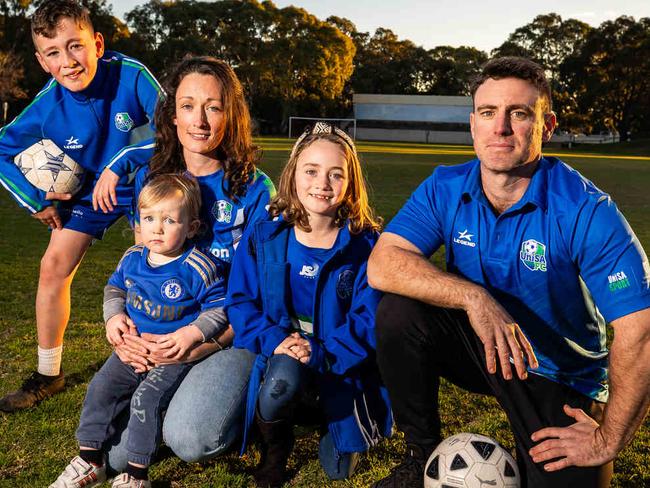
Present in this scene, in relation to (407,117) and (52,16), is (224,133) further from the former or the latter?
(407,117)

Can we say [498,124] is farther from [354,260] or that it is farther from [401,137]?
[401,137]

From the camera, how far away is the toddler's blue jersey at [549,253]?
2.46 metres

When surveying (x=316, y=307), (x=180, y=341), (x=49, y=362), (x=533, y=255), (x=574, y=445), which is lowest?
(x=49, y=362)

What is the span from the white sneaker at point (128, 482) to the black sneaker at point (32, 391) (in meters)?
1.09

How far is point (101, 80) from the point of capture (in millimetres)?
3812

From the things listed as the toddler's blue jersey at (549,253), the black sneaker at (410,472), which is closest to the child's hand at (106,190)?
the toddler's blue jersey at (549,253)

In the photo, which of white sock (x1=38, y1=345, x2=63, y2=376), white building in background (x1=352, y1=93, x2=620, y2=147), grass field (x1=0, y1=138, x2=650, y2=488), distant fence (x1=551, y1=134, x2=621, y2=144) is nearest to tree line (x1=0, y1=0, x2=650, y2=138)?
distant fence (x1=551, y1=134, x2=621, y2=144)

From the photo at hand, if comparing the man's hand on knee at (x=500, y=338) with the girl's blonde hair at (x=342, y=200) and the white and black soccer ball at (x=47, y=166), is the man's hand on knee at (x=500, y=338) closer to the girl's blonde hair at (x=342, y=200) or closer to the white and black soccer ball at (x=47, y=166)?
the girl's blonde hair at (x=342, y=200)

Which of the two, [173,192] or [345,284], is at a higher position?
[173,192]

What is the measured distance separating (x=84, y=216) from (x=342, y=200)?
5.68ft

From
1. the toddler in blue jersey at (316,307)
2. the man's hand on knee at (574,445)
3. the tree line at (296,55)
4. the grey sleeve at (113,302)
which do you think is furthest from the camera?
the tree line at (296,55)

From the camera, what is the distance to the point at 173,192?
303cm

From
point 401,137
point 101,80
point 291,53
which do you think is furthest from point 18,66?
point 101,80

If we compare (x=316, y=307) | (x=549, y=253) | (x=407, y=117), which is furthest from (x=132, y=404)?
(x=407, y=117)
